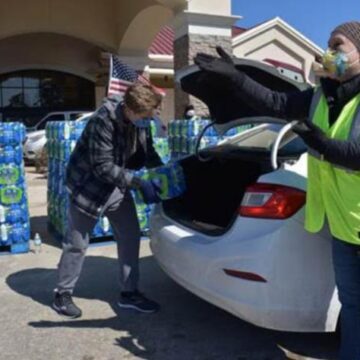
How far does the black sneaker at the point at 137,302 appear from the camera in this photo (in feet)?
14.1

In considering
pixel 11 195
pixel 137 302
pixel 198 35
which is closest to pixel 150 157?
pixel 137 302

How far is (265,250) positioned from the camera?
3.12m

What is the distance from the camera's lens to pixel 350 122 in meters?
2.63

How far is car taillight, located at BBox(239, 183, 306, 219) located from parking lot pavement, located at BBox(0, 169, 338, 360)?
3.15ft

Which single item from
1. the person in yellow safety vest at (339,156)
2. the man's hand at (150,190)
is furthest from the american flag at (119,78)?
the person in yellow safety vest at (339,156)

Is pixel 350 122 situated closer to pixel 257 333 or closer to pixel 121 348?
pixel 257 333

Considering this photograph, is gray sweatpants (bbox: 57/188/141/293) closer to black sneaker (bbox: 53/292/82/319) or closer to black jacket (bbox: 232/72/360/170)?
black sneaker (bbox: 53/292/82/319)

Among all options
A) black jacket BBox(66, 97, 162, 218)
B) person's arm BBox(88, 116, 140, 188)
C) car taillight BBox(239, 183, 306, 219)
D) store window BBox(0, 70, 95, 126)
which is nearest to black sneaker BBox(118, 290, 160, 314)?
black jacket BBox(66, 97, 162, 218)

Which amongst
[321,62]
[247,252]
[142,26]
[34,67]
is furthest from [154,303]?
[34,67]

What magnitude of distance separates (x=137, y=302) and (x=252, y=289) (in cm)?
145

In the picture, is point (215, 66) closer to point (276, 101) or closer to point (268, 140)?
point (276, 101)

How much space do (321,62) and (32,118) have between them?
19.8 metres

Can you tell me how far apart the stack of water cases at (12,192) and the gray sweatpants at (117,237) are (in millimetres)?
1927

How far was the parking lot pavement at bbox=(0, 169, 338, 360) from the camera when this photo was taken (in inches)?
142
